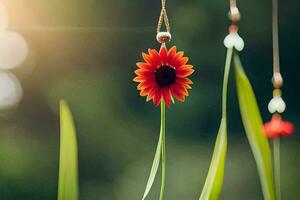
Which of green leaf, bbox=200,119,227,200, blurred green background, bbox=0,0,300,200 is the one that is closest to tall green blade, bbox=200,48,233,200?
green leaf, bbox=200,119,227,200

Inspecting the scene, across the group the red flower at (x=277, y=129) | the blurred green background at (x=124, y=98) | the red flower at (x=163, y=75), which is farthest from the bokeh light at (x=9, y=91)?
the red flower at (x=277, y=129)

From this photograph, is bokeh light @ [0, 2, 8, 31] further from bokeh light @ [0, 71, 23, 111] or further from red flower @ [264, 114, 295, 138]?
red flower @ [264, 114, 295, 138]

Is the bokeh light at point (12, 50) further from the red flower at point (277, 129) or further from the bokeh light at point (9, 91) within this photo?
the red flower at point (277, 129)

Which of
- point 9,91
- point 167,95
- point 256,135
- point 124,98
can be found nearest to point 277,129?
point 256,135

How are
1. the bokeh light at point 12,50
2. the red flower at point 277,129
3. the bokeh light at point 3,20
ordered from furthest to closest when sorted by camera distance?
the bokeh light at point 12,50, the bokeh light at point 3,20, the red flower at point 277,129

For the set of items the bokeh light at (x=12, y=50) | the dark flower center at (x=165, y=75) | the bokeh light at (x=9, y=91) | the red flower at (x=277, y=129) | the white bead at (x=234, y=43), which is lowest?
the red flower at (x=277, y=129)

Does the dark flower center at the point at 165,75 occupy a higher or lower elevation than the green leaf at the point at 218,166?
higher

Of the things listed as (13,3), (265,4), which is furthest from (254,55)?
(13,3)
